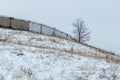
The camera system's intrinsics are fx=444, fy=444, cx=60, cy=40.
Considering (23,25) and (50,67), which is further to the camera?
(23,25)

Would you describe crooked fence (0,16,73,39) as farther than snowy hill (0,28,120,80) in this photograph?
Yes

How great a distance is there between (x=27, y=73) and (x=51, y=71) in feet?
3.61

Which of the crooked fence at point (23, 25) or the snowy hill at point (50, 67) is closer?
the snowy hill at point (50, 67)

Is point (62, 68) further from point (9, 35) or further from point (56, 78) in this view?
point (9, 35)

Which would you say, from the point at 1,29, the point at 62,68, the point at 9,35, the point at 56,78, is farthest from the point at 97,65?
the point at 1,29

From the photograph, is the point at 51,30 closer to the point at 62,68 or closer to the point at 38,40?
the point at 38,40

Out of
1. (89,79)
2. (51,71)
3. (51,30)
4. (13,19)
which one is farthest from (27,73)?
(51,30)

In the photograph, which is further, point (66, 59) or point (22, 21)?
point (22, 21)

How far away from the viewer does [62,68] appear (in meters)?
19.2

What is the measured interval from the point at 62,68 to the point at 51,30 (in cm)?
2889

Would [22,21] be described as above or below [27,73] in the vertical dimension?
above

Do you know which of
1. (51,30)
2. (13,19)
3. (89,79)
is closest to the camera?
(89,79)

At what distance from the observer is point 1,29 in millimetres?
40219

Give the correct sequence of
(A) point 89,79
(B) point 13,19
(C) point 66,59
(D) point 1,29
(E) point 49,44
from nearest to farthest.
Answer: (A) point 89,79, (C) point 66,59, (E) point 49,44, (D) point 1,29, (B) point 13,19
